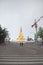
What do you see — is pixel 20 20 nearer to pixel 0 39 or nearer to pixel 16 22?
pixel 16 22

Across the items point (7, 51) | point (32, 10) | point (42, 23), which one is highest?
point (32, 10)

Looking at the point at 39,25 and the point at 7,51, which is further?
the point at 7,51

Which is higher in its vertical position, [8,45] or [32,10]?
[32,10]

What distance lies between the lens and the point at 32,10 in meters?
5.64

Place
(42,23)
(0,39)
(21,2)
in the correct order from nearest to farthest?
(21,2), (42,23), (0,39)

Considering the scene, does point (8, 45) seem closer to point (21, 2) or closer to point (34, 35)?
point (34, 35)

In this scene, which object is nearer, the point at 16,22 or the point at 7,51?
the point at 16,22

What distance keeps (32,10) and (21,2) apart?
0.43 metres

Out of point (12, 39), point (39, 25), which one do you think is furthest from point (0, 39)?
point (39, 25)

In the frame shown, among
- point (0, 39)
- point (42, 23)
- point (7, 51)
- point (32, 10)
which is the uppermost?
point (32, 10)

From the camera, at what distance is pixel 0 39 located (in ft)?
21.2

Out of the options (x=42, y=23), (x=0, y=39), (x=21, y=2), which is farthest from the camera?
(x=0, y=39)

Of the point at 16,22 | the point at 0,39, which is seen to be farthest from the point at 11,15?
the point at 0,39

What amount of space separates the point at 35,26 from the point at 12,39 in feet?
2.69
